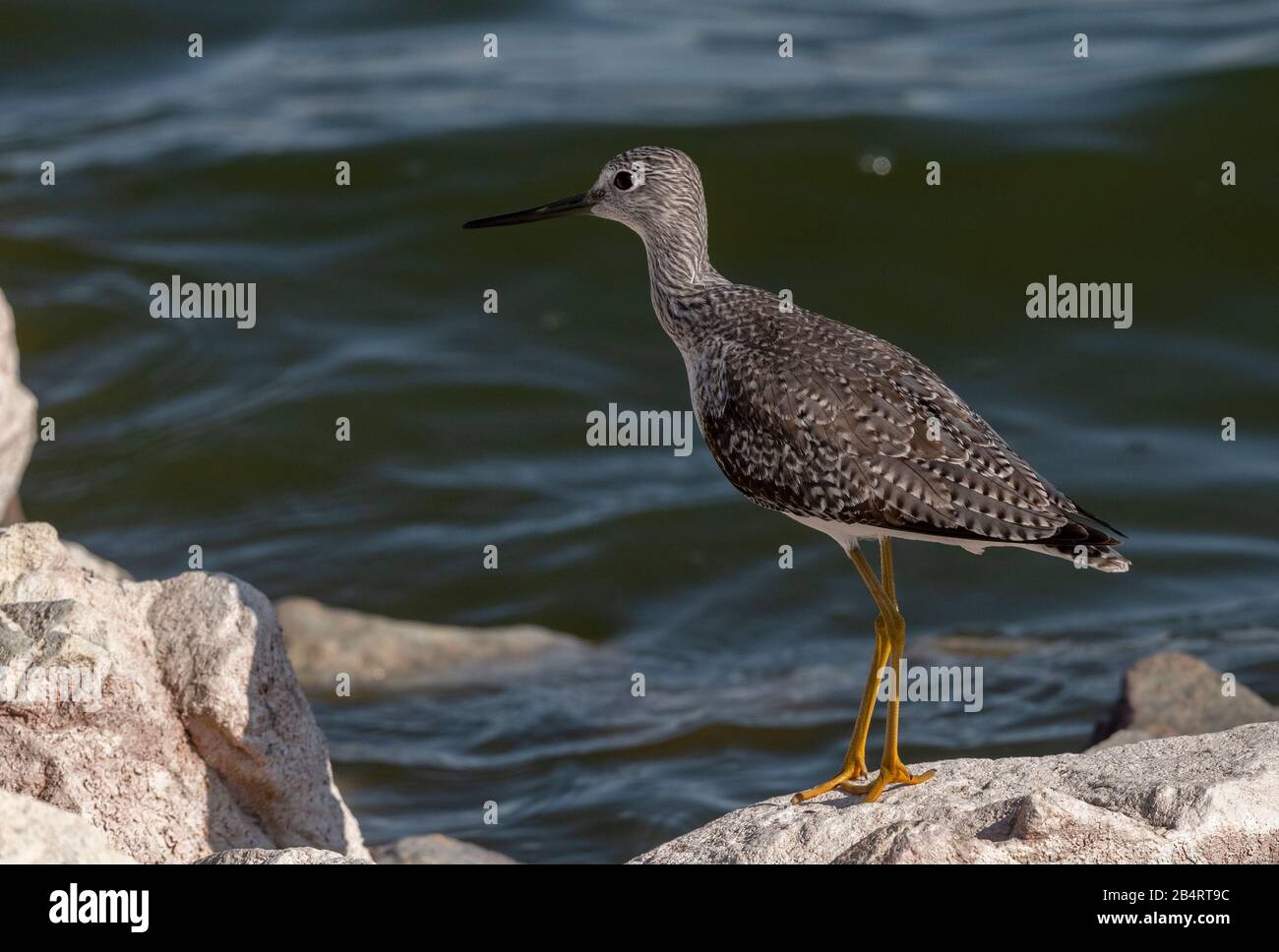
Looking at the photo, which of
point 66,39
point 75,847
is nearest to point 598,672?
point 75,847

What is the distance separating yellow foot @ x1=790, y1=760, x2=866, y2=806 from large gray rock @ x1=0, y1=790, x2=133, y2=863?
3353 mm

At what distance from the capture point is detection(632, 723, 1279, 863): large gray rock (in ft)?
19.9

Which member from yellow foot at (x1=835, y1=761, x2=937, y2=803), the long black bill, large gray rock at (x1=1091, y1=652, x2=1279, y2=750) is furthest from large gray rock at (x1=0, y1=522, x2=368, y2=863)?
large gray rock at (x1=1091, y1=652, x2=1279, y2=750)

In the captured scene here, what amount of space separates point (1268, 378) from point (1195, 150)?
4511 millimetres

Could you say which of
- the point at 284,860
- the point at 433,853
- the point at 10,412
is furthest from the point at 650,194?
the point at 284,860

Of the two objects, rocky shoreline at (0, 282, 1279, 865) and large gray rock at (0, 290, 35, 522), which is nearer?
rocky shoreline at (0, 282, 1279, 865)

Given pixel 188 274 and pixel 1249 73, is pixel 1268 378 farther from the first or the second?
pixel 188 274

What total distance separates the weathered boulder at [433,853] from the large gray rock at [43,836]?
15.7 feet

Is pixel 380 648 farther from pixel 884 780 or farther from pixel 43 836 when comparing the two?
pixel 43 836

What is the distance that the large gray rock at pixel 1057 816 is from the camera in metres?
6.05

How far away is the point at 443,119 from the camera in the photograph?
24.7 meters

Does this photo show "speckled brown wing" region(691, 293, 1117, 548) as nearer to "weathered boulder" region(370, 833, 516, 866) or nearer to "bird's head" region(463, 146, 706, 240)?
"bird's head" region(463, 146, 706, 240)

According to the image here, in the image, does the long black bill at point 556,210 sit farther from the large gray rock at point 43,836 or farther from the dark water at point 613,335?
the large gray rock at point 43,836

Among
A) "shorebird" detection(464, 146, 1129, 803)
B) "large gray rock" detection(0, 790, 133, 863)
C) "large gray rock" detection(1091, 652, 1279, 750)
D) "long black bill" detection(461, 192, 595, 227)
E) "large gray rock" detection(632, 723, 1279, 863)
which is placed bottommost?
"large gray rock" detection(1091, 652, 1279, 750)
